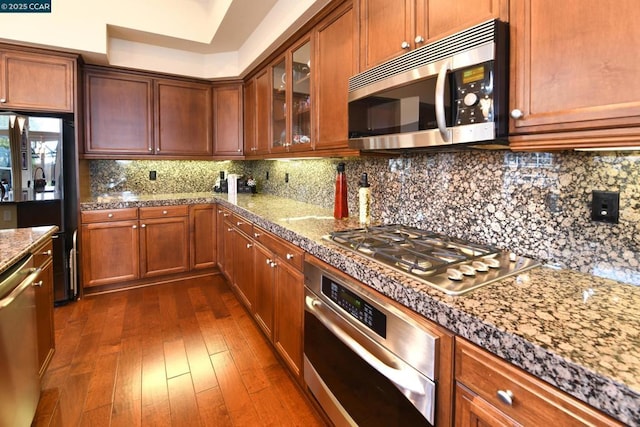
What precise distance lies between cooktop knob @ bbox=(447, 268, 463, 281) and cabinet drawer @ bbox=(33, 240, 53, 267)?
1.84 m

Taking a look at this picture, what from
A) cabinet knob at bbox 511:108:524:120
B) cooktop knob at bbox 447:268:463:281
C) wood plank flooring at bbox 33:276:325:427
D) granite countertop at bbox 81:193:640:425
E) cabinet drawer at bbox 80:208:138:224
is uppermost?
cabinet knob at bbox 511:108:524:120

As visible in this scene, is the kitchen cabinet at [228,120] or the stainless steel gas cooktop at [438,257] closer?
the stainless steel gas cooktop at [438,257]

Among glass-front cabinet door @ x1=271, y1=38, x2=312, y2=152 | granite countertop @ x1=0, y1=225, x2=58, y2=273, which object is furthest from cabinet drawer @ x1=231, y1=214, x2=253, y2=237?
granite countertop @ x1=0, y1=225, x2=58, y2=273

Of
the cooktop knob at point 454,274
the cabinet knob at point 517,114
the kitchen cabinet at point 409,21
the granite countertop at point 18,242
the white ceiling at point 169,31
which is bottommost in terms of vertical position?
the cooktop knob at point 454,274

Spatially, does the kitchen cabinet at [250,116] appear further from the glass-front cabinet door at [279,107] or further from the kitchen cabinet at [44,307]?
the kitchen cabinet at [44,307]

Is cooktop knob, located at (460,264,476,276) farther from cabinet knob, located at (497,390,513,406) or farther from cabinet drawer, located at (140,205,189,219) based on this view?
cabinet drawer, located at (140,205,189,219)

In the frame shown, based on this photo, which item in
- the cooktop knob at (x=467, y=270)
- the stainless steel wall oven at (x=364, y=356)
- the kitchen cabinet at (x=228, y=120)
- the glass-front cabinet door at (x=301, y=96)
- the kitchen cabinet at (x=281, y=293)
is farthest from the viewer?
the kitchen cabinet at (x=228, y=120)

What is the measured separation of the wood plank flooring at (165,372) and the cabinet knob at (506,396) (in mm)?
1174

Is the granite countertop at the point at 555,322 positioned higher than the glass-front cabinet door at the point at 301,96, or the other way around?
the glass-front cabinet door at the point at 301,96

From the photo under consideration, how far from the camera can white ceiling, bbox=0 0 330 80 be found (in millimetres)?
2732

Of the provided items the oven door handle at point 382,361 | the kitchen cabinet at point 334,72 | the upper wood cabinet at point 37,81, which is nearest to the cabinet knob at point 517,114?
the oven door handle at point 382,361

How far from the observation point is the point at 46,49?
2902mm

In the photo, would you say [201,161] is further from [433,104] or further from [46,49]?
[433,104]

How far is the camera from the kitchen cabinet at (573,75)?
818 millimetres
